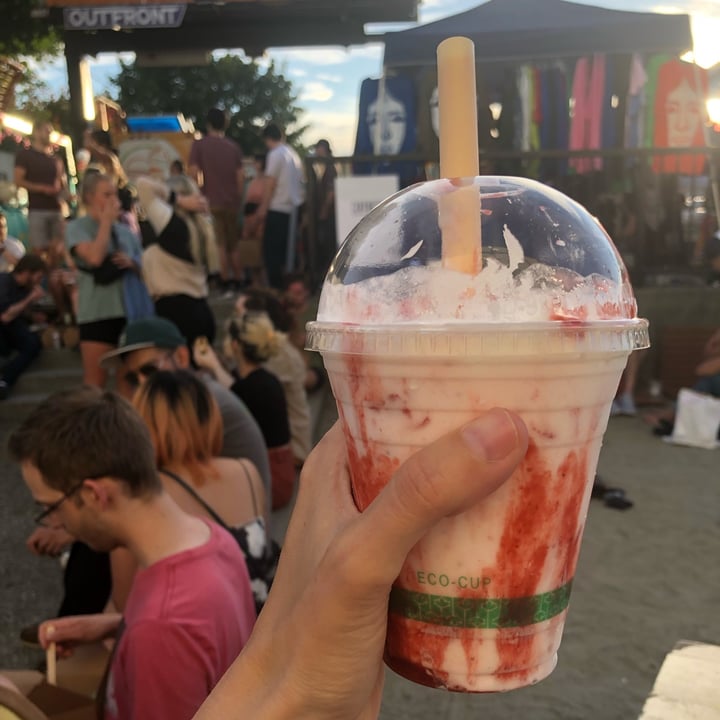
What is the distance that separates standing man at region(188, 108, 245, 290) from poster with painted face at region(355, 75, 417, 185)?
4.52 ft

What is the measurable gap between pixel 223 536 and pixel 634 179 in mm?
7744

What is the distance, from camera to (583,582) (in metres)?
4.05

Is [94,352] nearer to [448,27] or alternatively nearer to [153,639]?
[153,639]

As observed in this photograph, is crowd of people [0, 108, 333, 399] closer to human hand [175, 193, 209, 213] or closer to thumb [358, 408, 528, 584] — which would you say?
human hand [175, 193, 209, 213]

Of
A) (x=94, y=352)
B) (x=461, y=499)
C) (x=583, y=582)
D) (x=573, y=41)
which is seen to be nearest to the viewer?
(x=461, y=499)

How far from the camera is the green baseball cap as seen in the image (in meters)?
4.22

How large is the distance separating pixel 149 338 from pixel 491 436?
3.67 metres

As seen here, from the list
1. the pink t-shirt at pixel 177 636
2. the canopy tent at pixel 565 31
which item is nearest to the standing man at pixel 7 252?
the canopy tent at pixel 565 31

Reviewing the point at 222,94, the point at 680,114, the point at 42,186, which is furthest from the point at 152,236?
the point at 222,94

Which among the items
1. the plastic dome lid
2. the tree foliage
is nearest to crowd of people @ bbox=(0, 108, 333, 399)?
the plastic dome lid

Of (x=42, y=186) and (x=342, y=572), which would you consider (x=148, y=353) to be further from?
(x=42, y=186)

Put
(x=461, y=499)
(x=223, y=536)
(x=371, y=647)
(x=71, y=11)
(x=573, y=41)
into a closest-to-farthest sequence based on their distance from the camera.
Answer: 1. (x=461, y=499)
2. (x=371, y=647)
3. (x=223, y=536)
4. (x=573, y=41)
5. (x=71, y=11)

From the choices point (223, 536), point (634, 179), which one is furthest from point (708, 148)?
point (223, 536)

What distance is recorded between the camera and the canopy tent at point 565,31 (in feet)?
26.9
